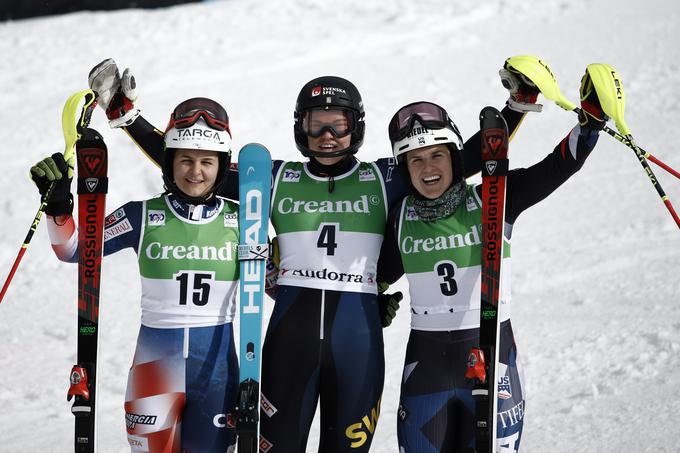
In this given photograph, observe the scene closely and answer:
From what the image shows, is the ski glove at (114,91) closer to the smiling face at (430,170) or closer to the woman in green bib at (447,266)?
the woman in green bib at (447,266)

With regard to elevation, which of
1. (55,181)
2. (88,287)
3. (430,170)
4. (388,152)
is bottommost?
(88,287)

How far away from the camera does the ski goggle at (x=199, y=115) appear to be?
173 inches

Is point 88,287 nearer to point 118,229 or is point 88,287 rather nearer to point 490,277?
point 118,229

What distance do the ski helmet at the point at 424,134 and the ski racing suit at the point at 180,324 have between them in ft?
3.23

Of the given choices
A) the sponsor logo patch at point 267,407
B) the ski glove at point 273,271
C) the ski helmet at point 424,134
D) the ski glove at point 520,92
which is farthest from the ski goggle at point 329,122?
the sponsor logo patch at point 267,407

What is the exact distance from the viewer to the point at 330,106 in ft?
14.9

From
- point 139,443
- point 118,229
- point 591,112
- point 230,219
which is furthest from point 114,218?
point 591,112

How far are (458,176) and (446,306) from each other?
0.69m

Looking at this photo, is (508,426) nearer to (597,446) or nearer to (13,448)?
(597,446)

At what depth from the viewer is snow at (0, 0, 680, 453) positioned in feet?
23.0

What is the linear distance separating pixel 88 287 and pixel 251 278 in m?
0.87

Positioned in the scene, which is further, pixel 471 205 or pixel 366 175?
pixel 366 175

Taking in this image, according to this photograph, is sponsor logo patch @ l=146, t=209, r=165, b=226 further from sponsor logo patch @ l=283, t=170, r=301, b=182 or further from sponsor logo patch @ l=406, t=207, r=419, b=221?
sponsor logo patch @ l=406, t=207, r=419, b=221

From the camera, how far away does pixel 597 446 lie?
19.7 feet
